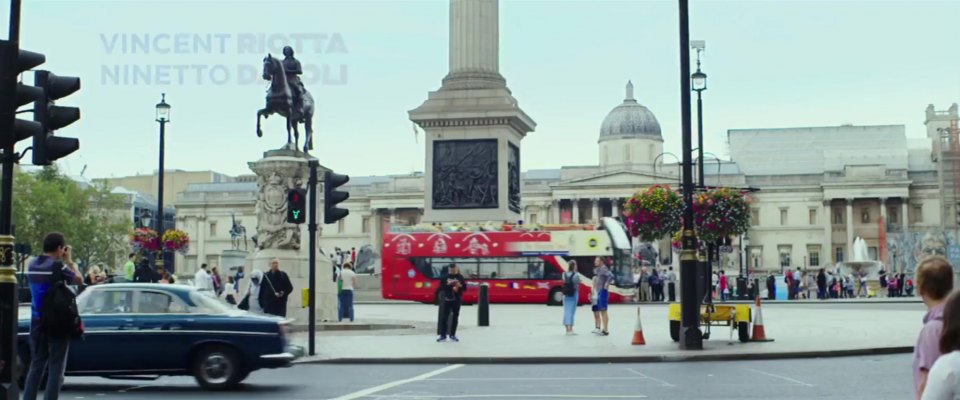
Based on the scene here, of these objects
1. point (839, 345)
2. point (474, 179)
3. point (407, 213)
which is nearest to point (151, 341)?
point (839, 345)

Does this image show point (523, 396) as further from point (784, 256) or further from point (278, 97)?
point (784, 256)

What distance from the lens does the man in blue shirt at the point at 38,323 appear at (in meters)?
11.4

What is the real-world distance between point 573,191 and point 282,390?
118 m

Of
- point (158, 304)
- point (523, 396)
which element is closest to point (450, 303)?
point (158, 304)

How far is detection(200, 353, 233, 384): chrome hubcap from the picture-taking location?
15820 mm

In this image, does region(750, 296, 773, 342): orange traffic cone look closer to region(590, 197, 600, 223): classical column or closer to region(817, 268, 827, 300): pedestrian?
region(817, 268, 827, 300): pedestrian

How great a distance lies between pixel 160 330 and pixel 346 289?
15.2 meters

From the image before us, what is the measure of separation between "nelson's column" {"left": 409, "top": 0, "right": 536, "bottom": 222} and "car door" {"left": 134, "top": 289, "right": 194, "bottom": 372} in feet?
94.3

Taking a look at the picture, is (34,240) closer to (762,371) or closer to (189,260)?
(189,260)

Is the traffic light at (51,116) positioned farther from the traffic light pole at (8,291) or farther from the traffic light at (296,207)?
the traffic light at (296,207)

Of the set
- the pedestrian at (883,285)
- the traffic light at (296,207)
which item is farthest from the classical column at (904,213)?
the traffic light at (296,207)

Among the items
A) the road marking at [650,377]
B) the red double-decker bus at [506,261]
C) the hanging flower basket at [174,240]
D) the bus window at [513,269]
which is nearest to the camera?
the road marking at [650,377]

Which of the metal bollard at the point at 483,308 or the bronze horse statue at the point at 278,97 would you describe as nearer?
the bronze horse statue at the point at 278,97

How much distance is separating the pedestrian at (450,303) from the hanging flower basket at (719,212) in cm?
2686
